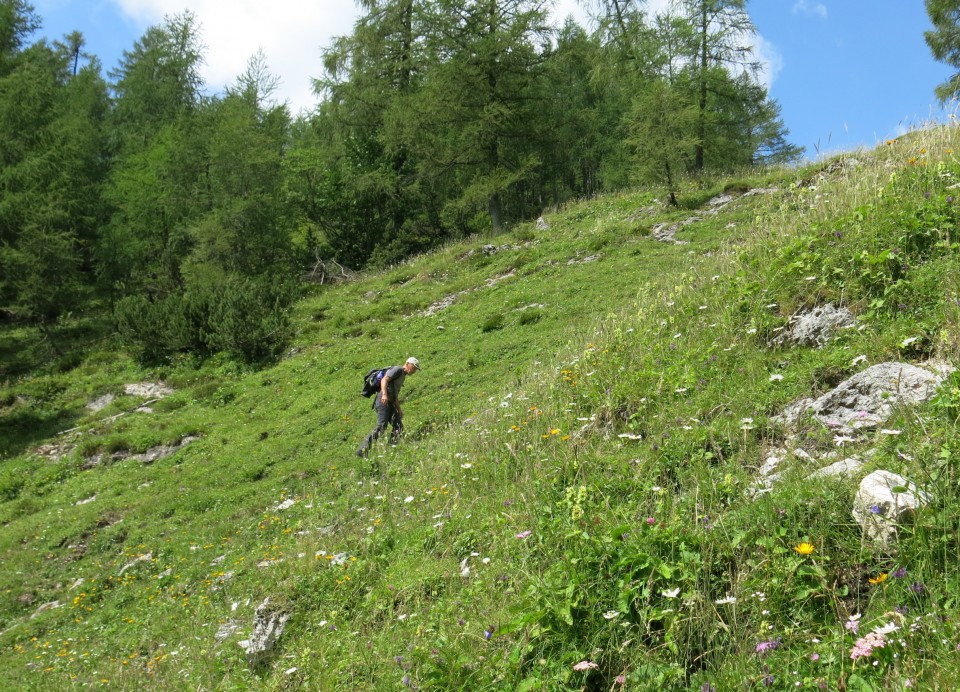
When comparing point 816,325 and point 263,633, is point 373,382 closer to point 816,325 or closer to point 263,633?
point 263,633

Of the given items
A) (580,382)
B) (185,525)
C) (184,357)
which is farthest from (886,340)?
(184,357)

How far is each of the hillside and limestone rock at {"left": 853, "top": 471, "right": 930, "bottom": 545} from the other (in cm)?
5

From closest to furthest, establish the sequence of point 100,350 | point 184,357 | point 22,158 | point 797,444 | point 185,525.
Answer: point 797,444 < point 185,525 < point 184,357 < point 100,350 < point 22,158

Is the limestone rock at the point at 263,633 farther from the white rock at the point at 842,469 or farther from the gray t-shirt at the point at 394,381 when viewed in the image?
the gray t-shirt at the point at 394,381

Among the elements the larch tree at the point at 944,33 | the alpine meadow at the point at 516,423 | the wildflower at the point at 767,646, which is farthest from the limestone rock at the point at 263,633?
the larch tree at the point at 944,33

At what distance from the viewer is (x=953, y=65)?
91.5ft

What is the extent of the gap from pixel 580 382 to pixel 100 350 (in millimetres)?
25106

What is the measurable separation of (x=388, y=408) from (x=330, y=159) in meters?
29.5

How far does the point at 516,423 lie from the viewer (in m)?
8.41

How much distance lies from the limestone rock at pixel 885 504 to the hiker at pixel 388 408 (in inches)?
339

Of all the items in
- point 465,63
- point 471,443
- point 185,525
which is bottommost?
point 185,525

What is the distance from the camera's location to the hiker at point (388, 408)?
11859mm

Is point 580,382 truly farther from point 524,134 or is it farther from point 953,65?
point 953,65

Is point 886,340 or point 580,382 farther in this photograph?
point 580,382
